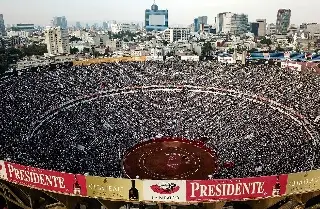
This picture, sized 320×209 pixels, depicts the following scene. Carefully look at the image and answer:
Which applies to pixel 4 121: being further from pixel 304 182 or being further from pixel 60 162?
pixel 304 182

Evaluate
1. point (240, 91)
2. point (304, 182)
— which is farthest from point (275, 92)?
point (304, 182)

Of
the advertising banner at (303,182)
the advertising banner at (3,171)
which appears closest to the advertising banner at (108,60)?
the advertising banner at (3,171)

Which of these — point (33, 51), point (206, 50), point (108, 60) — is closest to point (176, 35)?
point (206, 50)

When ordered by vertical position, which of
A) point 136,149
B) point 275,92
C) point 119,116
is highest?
point 275,92

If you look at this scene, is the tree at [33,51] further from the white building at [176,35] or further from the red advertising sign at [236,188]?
the red advertising sign at [236,188]

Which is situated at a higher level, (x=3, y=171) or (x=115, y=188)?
(x=3, y=171)

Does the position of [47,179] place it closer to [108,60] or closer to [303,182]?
[303,182]

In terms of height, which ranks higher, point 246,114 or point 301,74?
point 301,74
